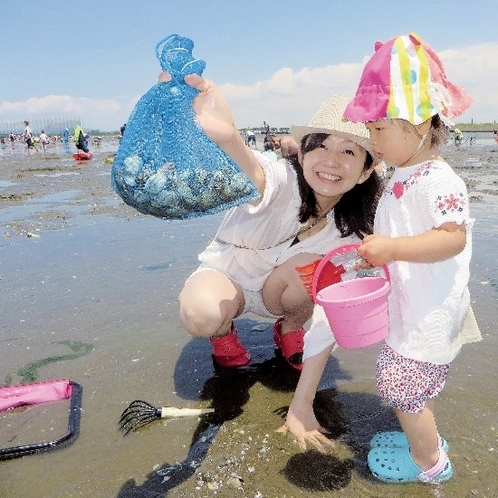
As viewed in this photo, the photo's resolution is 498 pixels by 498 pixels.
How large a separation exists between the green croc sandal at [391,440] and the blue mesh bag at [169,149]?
128 centimetres

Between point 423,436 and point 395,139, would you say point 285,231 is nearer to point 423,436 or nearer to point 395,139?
point 395,139

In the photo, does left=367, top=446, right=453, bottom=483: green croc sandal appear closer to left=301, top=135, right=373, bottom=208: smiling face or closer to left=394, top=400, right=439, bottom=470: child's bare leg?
left=394, top=400, right=439, bottom=470: child's bare leg

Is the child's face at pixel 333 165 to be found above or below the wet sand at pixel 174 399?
above

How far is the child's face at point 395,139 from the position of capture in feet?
6.15

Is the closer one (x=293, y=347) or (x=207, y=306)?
(x=207, y=306)

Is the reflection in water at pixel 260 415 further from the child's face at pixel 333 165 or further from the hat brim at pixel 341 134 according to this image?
the hat brim at pixel 341 134

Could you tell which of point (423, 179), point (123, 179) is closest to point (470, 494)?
point (423, 179)

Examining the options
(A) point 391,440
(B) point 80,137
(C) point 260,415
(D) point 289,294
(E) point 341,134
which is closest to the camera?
(A) point 391,440

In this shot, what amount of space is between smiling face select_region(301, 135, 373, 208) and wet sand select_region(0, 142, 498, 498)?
1111 mm

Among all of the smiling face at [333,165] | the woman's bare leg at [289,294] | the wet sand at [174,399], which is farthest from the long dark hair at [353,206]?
the wet sand at [174,399]

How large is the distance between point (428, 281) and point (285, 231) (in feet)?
3.46

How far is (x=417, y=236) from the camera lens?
1.70m

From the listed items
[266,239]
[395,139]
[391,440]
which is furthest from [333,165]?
[391,440]

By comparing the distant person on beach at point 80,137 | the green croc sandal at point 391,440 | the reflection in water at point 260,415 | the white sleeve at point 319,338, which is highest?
the distant person on beach at point 80,137
